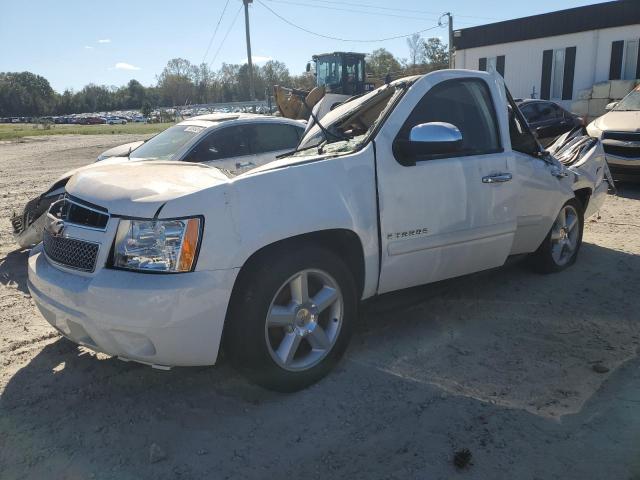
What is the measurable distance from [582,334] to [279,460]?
259 cm

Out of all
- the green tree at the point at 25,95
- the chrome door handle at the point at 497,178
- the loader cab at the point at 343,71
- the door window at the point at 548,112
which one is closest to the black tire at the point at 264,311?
the chrome door handle at the point at 497,178

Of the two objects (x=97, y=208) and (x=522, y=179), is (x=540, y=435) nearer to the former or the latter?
(x=522, y=179)

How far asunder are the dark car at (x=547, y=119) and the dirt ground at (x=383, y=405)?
370 inches

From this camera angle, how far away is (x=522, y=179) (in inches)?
178

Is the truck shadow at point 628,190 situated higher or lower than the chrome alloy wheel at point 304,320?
lower

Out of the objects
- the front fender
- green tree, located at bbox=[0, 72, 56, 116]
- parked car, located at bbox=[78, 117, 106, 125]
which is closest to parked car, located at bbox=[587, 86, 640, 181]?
the front fender

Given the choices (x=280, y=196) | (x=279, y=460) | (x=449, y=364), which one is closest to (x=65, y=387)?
(x=279, y=460)

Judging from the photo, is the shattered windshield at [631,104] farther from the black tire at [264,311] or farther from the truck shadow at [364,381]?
the black tire at [264,311]

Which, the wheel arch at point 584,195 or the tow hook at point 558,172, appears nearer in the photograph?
the tow hook at point 558,172

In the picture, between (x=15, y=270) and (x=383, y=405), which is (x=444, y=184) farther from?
(x=15, y=270)

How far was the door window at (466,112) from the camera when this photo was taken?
158 inches

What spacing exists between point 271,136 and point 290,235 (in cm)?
516

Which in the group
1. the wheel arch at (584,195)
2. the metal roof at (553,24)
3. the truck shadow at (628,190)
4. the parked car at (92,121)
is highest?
the metal roof at (553,24)

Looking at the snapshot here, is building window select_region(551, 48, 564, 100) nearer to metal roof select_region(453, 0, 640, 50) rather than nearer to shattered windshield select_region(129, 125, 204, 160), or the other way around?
metal roof select_region(453, 0, 640, 50)
